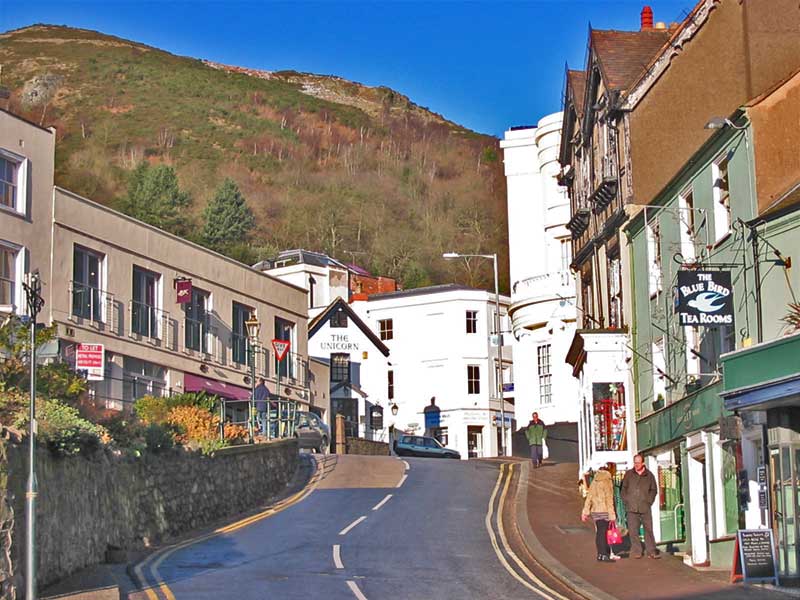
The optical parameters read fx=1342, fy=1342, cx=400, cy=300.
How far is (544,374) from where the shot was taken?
53.5 meters

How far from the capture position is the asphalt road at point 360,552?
785 inches

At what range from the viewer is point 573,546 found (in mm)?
26109

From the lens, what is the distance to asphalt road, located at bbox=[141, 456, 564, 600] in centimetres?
1994

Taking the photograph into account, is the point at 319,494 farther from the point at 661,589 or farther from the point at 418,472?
the point at 661,589

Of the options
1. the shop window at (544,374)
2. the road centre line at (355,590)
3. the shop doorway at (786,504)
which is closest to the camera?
the road centre line at (355,590)

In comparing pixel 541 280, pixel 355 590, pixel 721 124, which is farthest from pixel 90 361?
pixel 541 280

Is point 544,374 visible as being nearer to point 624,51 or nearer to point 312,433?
point 312,433

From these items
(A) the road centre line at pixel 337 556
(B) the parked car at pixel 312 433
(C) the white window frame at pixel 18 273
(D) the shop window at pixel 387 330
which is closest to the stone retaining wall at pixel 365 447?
(B) the parked car at pixel 312 433

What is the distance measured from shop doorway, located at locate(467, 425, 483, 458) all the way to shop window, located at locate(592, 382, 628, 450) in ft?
136

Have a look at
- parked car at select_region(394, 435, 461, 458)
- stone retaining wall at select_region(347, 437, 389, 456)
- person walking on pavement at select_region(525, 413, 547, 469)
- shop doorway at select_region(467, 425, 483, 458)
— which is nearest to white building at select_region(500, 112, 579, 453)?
parked car at select_region(394, 435, 461, 458)

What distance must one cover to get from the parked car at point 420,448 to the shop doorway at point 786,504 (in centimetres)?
3610

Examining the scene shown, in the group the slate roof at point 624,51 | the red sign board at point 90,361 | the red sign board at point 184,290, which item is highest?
the slate roof at point 624,51

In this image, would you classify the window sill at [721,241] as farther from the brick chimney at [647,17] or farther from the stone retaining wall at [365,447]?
the stone retaining wall at [365,447]

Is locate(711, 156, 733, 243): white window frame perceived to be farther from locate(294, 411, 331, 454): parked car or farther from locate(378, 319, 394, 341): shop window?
locate(378, 319, 394, 341): shop window
